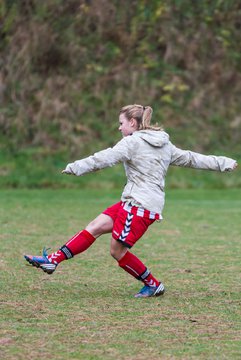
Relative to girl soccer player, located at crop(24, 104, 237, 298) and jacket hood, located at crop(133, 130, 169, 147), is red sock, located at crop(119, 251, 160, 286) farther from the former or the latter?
jacket hood, located at crop(133, 130, 169, 147)

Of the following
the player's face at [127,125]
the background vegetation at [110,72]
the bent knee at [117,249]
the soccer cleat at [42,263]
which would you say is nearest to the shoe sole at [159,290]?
the bent knee at [117,249]

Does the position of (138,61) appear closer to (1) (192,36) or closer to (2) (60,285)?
(1) (192,36)

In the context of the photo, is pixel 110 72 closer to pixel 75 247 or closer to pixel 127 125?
pixel 127 125

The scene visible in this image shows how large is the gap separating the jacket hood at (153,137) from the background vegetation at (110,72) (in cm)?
1343

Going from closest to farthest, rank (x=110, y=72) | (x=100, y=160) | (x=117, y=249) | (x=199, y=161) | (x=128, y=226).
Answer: (x=100, y=160) → (x=128, y=226) → (x=117, y=249) → (x=199, y=161) → (x=110, y=72)

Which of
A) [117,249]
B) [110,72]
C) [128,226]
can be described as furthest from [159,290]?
[110,72]

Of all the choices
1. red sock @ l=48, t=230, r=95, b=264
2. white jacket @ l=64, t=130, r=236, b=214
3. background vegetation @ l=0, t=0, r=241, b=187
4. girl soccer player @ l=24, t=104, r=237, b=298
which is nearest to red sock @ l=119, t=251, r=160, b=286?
girl soccer player @ l=24, t=104, r=237, b=298

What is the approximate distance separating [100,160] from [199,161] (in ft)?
2.82

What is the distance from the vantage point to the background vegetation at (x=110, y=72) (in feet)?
68.4

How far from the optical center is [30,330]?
212 inches

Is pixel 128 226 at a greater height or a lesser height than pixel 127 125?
lesser

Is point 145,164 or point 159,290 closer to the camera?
point 145,164

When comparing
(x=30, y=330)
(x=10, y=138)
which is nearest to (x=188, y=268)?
(x=30, y=330)

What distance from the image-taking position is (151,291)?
6.82m
